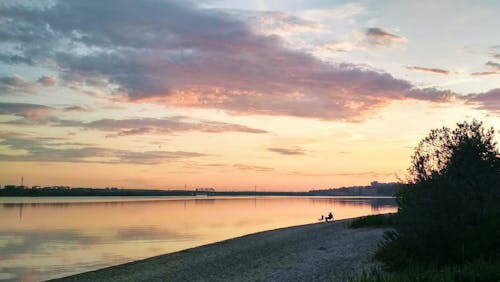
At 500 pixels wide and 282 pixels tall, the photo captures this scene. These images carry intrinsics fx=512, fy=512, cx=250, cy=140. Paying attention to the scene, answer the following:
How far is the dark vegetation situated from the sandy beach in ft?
6.24

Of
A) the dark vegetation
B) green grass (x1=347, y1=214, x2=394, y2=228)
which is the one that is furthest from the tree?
green grass (x1=347, y1=214, x2=394, y2=228)

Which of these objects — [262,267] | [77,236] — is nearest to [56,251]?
[77,236]

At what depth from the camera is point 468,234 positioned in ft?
53.7

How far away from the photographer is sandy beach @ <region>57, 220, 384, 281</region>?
19.3m

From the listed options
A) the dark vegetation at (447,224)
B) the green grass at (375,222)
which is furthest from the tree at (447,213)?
the green grass at (375,222)

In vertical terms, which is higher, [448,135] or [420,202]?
[448,135]

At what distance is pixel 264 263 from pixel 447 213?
369 inches

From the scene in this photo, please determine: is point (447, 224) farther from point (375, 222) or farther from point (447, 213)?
point (375, 222)

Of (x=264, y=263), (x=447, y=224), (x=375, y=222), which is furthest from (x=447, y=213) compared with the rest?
(x=375, y=222)

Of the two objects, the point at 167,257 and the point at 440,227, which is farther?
the point at 167,257

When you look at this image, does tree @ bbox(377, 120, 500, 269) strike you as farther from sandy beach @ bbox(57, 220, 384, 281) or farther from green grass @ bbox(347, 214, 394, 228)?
green grass @ bbox(347, 214, 394, 228)

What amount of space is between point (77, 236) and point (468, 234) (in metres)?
39.5

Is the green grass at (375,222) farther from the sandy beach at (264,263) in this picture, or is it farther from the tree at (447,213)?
the tree at (447,213)

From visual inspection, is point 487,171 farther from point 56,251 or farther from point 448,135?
point 56,251
